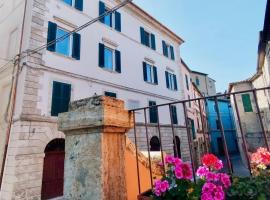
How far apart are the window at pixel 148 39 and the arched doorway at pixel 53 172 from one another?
449 inches

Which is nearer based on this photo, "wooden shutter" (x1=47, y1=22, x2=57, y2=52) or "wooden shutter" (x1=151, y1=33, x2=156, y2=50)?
"wooden shutter" (x1=47, y1=22, x2=57, y2=52)

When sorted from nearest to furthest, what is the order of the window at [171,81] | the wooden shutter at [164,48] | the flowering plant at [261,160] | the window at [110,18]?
the flowering plant at [261,160] < the window at [110,18] < the window at [171,81] < the wooden shutter at [164,48]

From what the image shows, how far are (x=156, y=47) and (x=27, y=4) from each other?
37.5 ft

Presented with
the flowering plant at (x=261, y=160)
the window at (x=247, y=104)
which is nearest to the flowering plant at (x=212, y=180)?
the flowering plant at (x=261, y=160)

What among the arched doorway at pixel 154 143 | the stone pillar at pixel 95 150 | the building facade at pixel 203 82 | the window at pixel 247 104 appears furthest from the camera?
the building facade at pixel 203 82

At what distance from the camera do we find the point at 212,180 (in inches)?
64.4

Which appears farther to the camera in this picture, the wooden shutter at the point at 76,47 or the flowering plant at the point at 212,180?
the wooden shutter at the point at 76,47

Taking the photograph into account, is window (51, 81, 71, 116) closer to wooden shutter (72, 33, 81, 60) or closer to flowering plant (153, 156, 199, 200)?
wooden shutter (72, 33, 81, 60)

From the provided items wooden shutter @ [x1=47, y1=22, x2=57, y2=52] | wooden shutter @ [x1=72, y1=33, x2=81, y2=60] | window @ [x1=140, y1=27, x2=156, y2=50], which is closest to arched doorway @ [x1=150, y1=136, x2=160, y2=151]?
window @ [x1=140, y1=27, x2=156, y2=50]

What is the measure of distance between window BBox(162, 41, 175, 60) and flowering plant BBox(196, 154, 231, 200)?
18.7m

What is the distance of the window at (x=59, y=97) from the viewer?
9777 millimetres

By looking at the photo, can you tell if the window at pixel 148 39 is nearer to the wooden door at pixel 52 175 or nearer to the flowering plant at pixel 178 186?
the wooden door at pixel 52 175

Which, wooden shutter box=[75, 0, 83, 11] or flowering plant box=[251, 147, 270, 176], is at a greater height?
wooden shutter box=[75, 0, 83, 11]

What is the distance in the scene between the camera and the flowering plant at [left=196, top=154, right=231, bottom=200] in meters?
1.51
